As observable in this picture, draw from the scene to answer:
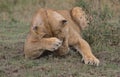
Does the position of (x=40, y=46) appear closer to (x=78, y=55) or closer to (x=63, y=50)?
(x=63, y=50)

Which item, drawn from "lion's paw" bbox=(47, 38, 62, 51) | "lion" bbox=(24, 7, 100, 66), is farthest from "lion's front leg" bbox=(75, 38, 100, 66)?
"lion's paw" bbox=(47, 38, 62, 51)

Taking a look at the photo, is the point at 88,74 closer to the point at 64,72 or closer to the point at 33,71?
the point at 64,72

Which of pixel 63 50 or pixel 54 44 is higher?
pixel 54 44

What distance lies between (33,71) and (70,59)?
2.29 ft

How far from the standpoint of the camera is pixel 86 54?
5473mm

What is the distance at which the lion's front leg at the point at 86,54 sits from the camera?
17.2ft

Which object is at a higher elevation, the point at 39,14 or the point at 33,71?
the point at 39,14

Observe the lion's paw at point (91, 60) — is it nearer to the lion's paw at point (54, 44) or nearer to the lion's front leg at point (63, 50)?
the lion's front leg at point (63, 50)

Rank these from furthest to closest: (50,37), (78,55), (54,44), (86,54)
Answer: (78,55), (86,54), (50,37), (54,44)

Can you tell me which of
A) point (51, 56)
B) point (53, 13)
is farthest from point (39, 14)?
point (51, 56)

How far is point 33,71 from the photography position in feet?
16.4

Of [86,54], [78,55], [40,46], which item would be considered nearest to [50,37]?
[40,46]

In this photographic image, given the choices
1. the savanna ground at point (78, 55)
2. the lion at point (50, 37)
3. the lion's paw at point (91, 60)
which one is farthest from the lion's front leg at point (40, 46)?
the lion's paw at point (91, 60)

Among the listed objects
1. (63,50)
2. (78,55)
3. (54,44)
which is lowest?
(78,55)
